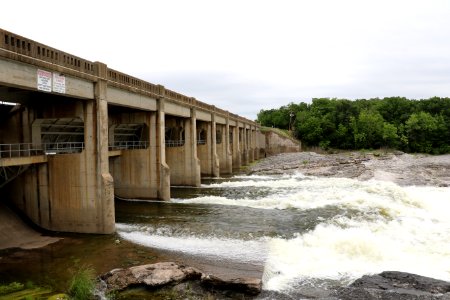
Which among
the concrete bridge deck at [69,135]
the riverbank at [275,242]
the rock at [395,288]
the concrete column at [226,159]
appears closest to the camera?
the rock at [395,288]

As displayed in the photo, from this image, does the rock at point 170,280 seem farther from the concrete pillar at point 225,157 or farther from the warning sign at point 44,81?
the concrete pillar at point 225,157

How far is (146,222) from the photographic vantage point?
20.9m

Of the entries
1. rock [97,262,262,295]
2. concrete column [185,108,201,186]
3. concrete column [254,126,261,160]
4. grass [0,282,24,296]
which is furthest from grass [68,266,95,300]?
concrete column [254,126,261,160]

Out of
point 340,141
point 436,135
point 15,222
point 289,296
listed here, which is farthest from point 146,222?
point 436,135

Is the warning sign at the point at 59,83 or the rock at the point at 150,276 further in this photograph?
the warning sign at the point at 59,83

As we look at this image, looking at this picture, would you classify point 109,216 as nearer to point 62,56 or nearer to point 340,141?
point 62,56

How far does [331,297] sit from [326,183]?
25.7 m

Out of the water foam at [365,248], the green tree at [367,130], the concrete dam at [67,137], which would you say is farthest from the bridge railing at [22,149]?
the green tree at [367,130]

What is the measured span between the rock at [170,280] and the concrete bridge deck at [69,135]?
24.2 feet

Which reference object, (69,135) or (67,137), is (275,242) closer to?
(69,135)

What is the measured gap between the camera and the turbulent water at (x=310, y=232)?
13.4 m

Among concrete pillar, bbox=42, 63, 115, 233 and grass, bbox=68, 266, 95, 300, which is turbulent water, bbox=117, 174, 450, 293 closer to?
concrete pillar, bbox=42, 63, 115, 233

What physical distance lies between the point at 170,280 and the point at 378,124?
276ft

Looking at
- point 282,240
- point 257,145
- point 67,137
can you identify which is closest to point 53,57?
point 67,137
